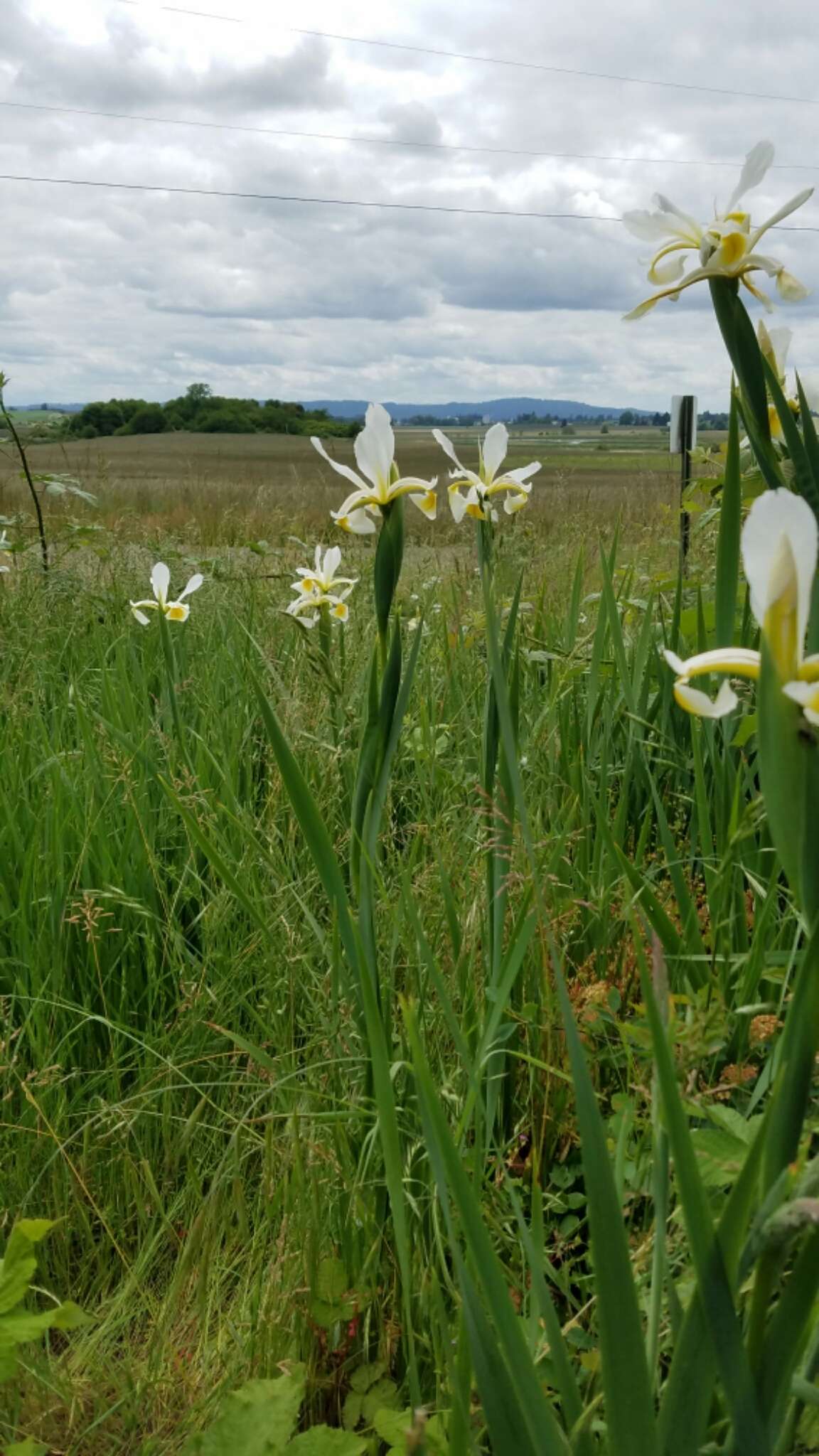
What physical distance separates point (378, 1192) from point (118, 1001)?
649mm

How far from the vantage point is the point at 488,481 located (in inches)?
62.4

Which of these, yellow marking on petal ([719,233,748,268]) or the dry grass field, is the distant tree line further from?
yellow marking on petal ([719,233,748,268])

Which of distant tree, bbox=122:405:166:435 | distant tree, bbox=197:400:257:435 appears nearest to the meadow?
distant tree, bbox=197:400:257:435

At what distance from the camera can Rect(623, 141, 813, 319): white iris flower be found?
103 centimetres

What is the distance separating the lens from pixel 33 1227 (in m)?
0.91

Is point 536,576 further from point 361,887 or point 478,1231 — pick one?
point 478,1231

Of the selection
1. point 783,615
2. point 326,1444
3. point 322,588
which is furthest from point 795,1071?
point 322,588

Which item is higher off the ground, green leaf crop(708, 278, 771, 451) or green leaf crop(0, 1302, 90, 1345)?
green leaf crop(708, 278, 771, 451)

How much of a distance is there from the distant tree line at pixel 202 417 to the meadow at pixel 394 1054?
13.1 feet

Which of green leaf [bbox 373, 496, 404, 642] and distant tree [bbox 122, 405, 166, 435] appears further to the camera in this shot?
distant tree [bbox 122, 405, 166, 435]

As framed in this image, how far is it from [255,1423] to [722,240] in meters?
1.10

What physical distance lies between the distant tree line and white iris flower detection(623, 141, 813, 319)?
4.60 m

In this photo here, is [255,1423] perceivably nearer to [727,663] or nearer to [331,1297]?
[331,1297]

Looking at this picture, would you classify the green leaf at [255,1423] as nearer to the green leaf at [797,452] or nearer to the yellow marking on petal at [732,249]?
the green leaf at [797,452]
